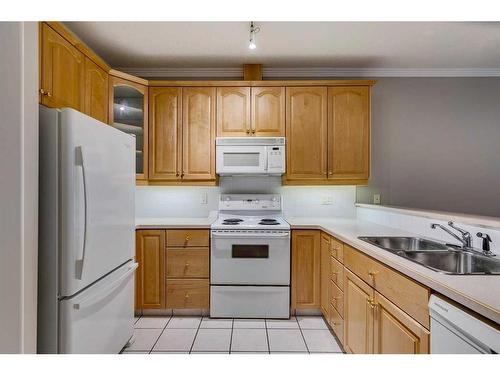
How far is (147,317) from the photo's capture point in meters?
2.62

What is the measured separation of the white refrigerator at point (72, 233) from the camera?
1.31m

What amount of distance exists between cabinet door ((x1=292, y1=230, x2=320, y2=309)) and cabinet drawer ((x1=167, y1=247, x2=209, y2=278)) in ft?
2.65

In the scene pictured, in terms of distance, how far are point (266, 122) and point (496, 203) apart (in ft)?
8.70

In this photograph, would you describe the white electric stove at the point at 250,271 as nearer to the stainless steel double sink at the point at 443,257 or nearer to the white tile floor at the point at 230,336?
the white tile floor at the point at 230,336

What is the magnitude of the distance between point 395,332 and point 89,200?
1557 millimetres

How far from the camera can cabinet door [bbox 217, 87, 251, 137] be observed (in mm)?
2869

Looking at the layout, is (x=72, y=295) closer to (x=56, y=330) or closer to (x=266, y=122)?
(x=56, y=330)

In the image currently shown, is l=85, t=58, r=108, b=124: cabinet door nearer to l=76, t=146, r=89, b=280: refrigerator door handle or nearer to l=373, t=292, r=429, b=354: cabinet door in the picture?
l=76, t=146, r=89, b=280: refrigerator door handle

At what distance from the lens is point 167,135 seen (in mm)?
2865

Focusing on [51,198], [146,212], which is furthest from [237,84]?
[51,198]

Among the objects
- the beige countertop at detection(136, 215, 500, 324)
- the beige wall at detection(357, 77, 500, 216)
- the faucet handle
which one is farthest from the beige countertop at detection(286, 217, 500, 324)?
the beige wall at detection(357, 77, 500, 216)

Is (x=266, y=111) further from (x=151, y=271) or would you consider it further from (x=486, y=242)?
(x=486, y=242)

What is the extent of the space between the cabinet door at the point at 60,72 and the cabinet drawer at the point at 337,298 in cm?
231

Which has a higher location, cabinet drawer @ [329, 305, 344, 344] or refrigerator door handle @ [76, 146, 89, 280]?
refrigerator door handle @ [76, 146, 89, 280]
